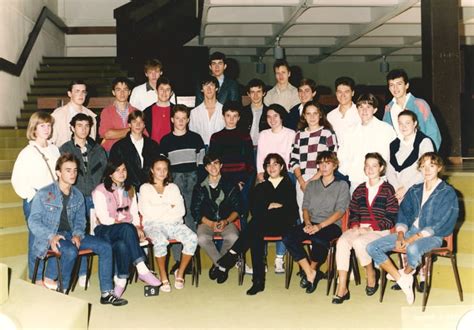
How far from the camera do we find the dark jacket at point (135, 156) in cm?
455

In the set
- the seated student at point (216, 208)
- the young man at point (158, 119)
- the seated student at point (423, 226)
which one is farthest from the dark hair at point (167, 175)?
the seated student at point (423, 226)

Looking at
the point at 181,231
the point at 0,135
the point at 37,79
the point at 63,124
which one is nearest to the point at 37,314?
the point at 181,231

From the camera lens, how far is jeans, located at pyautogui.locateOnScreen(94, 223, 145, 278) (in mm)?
4199

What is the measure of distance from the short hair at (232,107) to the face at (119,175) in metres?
0.98

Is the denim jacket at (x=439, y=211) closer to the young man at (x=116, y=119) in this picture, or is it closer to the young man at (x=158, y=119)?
the young man at (x=158, y=119)

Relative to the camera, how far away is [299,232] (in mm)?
4422

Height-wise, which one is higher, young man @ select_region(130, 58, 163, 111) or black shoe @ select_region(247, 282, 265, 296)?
young man @ select_region(130, 58, 163, 111)

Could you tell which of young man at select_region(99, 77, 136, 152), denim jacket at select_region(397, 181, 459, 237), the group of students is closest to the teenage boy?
the group of students

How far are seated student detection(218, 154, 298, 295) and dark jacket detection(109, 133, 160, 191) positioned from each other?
887 millimetres

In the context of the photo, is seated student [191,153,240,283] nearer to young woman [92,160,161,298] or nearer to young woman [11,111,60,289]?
young woman [92,160,161,298]

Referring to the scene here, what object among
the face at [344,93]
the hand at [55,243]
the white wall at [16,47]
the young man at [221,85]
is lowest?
the hand at [55,243]

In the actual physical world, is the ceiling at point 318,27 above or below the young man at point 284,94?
above

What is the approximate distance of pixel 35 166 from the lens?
413 cm

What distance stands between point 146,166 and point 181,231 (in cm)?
60
